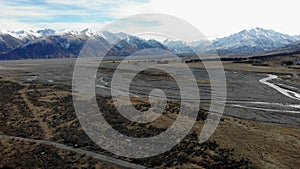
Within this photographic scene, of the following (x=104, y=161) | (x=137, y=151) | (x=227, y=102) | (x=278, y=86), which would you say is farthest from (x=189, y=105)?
(x=278, y=86)

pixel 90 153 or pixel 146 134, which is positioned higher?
pixel 146 134

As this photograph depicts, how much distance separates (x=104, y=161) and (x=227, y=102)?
4178 centimetres

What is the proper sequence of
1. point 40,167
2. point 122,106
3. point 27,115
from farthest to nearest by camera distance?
point 122,106, point 27,115, point 40,167

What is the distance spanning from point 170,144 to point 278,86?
229 ft

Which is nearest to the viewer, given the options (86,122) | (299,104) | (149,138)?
(149,138)

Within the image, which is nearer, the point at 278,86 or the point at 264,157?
the point at 264,157

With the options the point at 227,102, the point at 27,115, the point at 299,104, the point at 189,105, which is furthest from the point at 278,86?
the point at 27,115

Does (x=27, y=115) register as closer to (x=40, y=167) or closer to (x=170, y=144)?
(x=40, y=167)

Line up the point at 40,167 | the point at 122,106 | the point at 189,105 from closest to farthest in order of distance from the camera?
1. the point at 40,167
2. the point at 122,106
3. the point at 189,105

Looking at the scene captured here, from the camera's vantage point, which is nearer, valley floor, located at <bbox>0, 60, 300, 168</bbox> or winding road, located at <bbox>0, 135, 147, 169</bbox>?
winding road, located at <bbox>0, 135, 147, 169</bbox>

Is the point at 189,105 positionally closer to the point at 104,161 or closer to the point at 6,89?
the point at 104,161

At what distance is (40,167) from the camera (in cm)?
3634

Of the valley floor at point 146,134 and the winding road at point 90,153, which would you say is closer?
the winding road at point 90,153

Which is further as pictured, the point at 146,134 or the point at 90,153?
the point at 146,134
